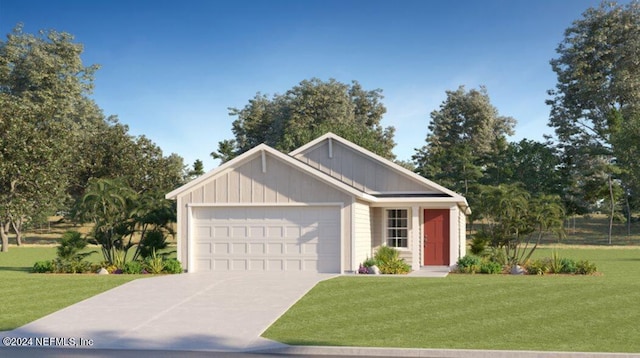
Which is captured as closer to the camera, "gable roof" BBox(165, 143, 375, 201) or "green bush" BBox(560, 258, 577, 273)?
"green bush" BBox(560, 258, 577, 273)

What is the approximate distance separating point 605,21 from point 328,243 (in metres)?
48.2

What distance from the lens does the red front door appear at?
27719mm

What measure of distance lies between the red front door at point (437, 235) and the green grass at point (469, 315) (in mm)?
7127

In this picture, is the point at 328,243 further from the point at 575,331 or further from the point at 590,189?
the point at 590,189

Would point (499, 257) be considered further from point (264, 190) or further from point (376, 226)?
point (264, 190)

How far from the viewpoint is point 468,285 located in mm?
18891

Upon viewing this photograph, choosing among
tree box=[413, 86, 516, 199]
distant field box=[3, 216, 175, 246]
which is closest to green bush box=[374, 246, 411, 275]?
distant field box=[3, 216, 175, 246]

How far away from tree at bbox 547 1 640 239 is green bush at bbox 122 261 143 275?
44.7 m

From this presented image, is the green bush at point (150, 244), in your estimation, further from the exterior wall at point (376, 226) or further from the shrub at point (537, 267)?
the shrub at point (537, 267)

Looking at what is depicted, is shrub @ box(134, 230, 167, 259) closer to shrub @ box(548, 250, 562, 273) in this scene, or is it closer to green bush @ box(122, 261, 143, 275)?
green bush @ box(122, 261, 143, 275)

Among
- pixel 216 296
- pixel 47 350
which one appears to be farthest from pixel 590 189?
pixel 47 350

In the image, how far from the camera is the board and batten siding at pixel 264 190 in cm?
2402

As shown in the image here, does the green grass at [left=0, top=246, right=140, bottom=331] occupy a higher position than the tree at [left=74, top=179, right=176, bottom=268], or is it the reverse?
the tree at [left=74, top=179, right=176, bottom=268]

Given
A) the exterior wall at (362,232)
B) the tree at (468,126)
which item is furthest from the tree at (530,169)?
the exterior wall at (362,232)
